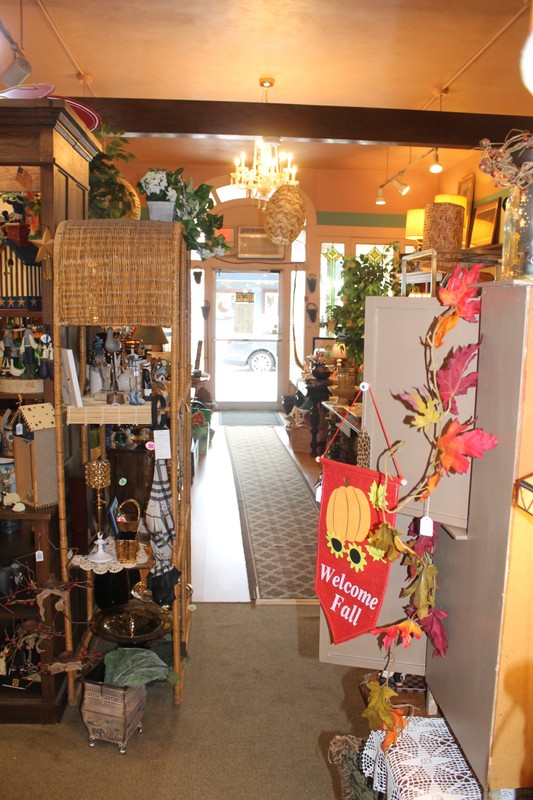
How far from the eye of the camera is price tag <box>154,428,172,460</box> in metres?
2.88

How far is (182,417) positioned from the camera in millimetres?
3268

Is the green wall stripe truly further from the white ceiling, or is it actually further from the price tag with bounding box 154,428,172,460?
the price tag with bounding box 154,428,172,460

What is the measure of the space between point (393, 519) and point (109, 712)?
1.66 meters

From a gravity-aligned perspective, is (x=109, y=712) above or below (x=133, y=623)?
below

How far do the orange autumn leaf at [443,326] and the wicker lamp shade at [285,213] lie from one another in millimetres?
4855

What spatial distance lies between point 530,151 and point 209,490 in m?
5.46

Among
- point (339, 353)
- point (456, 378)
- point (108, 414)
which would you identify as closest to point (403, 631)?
point (456, 378)

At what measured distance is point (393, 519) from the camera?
183 cm

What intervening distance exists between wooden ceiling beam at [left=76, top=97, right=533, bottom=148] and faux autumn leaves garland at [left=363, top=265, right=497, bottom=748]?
14.6 ft

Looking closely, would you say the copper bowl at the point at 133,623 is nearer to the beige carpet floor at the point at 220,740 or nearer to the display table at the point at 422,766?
the beige carpet floor at the point at 220,740

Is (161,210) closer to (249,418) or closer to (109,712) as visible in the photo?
(109,712)

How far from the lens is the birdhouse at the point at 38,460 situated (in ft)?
9.64

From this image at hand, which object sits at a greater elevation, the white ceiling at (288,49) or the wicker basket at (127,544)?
the white ceiling at (288,49)

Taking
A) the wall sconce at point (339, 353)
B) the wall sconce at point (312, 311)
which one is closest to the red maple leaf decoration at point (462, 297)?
the wall sconce at point (339, 353)
